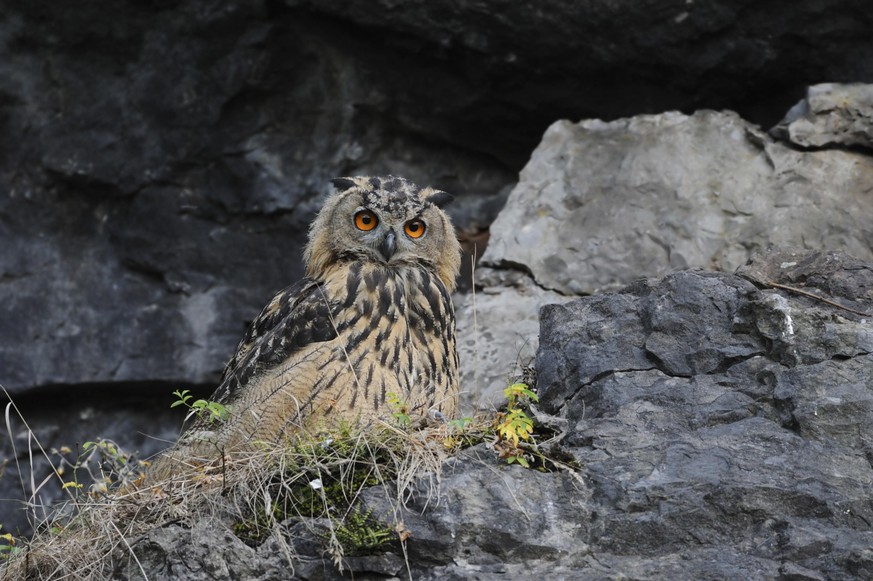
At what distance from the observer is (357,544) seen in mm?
2934

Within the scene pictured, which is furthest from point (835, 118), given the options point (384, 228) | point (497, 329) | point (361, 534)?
point (361, 534)

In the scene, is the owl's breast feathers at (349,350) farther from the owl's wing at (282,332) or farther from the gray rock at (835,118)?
the gray rock at (835,118)

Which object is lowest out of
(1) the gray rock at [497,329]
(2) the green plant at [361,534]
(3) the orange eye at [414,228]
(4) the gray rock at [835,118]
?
(2) the green plant at [361,534]

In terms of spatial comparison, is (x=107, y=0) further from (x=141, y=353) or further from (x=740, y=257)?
(x=740, y=257)

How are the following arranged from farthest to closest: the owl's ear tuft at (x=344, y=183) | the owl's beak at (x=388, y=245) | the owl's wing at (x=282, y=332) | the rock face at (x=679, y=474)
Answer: the owl's ear tuft at (x=344, y=183), the owl's beak at (x=388, y=245), the owl's wing at (x=282, y=332), the rock face at (x=679, y=474)

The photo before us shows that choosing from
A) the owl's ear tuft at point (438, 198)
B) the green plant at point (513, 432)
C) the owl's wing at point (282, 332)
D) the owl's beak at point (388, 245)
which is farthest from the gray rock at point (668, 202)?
the green plant at point (513, 432)

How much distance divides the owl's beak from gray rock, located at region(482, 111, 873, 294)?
55.2 inches

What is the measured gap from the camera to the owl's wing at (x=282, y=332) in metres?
3.92

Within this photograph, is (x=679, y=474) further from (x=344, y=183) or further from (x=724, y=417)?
(x=344, y=183)

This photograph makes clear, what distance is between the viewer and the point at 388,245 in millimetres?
4051

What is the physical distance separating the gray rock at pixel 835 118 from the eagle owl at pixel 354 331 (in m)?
1.90

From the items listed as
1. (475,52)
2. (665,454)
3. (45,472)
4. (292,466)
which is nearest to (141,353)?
(45,472)

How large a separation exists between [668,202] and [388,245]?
1.84 m

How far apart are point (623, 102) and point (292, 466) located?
11.2 feet
